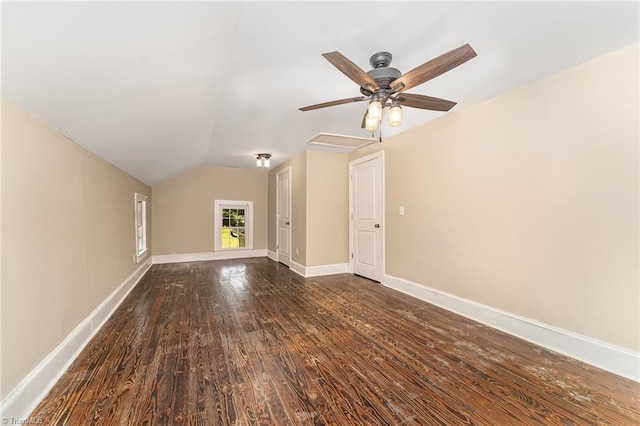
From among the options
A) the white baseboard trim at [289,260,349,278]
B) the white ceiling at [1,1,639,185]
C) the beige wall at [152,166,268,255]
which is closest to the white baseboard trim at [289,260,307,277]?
the white baseboard trim at [289,260,349,278]

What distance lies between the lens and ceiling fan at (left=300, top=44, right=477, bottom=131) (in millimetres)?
1641

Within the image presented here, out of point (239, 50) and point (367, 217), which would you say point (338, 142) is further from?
point (239, 50)

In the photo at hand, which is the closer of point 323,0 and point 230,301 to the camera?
point 323,0

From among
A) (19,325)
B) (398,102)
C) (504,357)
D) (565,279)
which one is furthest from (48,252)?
(565,279)

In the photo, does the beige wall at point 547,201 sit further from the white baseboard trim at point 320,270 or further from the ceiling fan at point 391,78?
the white baseboard trim at point 320,270

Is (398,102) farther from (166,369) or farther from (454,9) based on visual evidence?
(166,369)

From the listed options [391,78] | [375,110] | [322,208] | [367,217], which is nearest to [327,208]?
[322,208]

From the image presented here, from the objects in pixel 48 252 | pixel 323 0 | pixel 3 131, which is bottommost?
pixel 48 252

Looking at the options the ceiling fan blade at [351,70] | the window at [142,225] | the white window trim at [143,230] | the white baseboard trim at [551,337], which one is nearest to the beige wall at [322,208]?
the white baseboard trim at [551,337]

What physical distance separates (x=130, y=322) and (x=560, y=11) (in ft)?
14.1

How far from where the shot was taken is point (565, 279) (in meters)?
2.32

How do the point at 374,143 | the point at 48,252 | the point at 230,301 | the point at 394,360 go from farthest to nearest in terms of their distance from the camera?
the point at 374,143 → the point at 230,301 → the point at 394,360 → the point at 48,252

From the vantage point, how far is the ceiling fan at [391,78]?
5.38ft

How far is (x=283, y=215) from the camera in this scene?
625 centimetres
